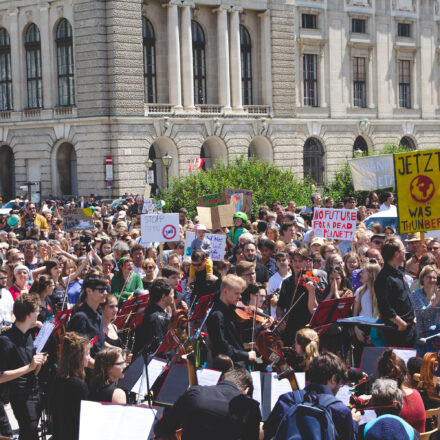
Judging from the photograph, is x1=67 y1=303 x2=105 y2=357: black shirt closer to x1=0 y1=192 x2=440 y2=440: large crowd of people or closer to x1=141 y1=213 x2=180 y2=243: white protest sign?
x1=0 y1=192 x2=440 y2=440: large crowd of people

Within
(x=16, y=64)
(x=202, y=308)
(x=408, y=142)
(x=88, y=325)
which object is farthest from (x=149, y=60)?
(x=88, y=325)

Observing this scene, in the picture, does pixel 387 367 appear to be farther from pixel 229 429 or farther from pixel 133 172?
pixel 133 172

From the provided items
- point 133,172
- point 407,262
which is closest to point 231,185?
point 133,172

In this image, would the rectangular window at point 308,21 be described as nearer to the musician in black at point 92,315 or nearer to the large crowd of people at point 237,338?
the large crowd of people at point 237,338

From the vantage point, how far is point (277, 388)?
7363mm

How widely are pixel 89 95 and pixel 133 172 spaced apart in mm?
4457

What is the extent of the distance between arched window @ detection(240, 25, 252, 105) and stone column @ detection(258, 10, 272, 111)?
0.74 metres

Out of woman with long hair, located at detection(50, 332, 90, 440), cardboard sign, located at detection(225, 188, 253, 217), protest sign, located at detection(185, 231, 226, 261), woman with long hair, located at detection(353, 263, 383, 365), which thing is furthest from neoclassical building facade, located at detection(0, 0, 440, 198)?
woman with long hair, located at detection(50, 332, 90, 440)

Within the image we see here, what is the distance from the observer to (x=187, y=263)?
15.0 meters

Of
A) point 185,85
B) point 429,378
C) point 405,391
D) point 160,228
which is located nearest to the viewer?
point 405,391

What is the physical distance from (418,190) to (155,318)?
5.28 m

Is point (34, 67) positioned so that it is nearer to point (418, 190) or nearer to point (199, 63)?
point (199, 63)

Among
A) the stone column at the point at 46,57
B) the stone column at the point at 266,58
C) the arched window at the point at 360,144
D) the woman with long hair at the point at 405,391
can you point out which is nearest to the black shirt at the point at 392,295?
the woman with long hair at the point at 405,391

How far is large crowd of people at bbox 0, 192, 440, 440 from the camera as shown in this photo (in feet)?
21.2
